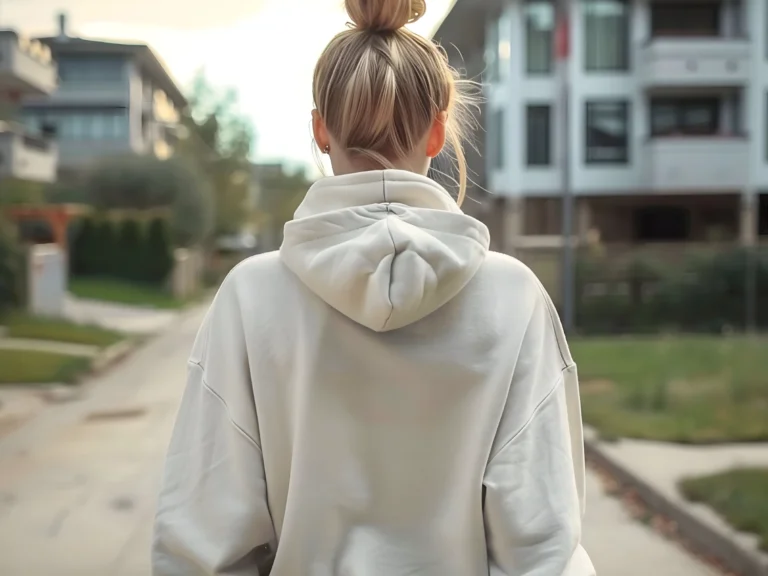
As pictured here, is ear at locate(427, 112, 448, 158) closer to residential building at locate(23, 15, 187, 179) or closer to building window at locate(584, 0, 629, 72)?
building window at locate(584, 0, 629, 72)

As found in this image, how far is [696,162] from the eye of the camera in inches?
885

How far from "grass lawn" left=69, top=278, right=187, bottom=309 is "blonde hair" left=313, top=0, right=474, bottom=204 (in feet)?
70.0

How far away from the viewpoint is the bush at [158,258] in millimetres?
25422

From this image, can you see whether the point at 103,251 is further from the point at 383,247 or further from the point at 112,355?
the point at 383,247

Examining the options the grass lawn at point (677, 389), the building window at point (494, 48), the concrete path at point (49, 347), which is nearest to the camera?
the grass lawn at point (677, 389)

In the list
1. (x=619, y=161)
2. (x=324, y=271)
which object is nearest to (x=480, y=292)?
(x=324, y=271)

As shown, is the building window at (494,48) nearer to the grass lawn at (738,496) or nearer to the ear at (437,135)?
the grass lawn at (738,496)

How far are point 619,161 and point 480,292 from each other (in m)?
22.8

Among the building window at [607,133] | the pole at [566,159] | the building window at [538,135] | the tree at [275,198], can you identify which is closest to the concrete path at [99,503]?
the pole at [566,159]

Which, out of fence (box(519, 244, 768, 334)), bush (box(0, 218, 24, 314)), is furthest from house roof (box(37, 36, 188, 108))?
fence (box(519, 244, 768, 334))

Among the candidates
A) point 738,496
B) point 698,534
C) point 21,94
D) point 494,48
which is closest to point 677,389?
point 738,496

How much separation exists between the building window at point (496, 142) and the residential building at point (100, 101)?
10469 millimetres

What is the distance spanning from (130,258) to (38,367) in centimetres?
1438

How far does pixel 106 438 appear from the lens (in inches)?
300
